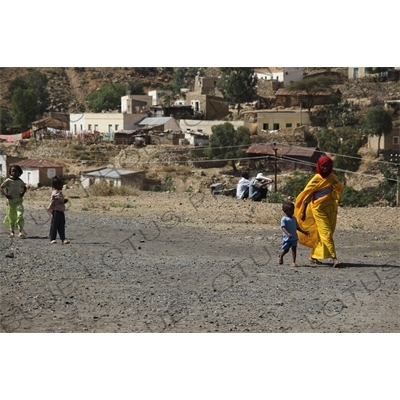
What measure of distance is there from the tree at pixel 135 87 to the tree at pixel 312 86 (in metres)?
5.81

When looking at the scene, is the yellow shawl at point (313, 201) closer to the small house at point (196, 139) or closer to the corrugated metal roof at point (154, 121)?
the corrugated metal roof at point (154, 121)

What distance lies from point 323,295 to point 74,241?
4033mm

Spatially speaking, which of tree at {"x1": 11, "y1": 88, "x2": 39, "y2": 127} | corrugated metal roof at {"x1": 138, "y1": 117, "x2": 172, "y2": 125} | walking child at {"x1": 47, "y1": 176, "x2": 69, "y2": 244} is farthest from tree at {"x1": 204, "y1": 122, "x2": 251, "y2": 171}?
walking child at {"x1": 47, "y1": 176, "x2": 69, "y2": 244}

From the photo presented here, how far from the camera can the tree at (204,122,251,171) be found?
25.8 meters

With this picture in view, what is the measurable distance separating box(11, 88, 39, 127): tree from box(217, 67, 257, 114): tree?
9959 millimetres

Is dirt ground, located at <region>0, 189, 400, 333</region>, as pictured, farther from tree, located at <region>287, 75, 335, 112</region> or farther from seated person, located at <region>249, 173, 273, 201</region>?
tree, located at <region>287, 75, 335, 112</region>

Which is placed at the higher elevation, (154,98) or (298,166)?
(154,98)

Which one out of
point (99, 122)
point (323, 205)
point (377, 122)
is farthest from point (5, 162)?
point (323, 205)

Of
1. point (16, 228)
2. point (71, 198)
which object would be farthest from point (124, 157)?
point (16, 228)

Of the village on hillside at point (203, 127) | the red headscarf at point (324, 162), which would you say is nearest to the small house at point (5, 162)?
the village on hillside at point (203, 127)

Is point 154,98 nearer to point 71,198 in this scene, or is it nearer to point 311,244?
point 71,198

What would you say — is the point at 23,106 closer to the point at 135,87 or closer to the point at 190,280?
the point at 135,87

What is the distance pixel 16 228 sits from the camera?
10.8 m

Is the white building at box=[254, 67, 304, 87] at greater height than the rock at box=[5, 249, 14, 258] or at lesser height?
greater
